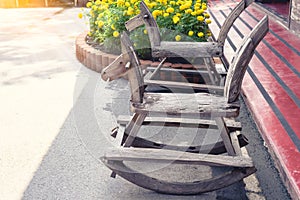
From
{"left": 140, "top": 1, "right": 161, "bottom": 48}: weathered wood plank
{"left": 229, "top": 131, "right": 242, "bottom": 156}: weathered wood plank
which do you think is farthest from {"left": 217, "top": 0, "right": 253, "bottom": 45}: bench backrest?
{"left": 229, "top": 131, "right": 242, "bottom": 156}: weathered wood plank

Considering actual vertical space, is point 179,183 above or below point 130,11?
below

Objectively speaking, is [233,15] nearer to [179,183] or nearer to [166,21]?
[166,21]

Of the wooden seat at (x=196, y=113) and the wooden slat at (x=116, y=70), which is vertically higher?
the wooden slat at (x=116, y=70)

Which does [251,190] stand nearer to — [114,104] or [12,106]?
[114,104]

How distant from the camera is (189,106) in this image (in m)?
2.46

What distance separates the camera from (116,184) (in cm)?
255

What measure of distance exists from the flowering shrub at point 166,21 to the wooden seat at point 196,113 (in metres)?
1.65

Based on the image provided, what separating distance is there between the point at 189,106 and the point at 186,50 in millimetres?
1016

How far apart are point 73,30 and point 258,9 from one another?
2.74 meters

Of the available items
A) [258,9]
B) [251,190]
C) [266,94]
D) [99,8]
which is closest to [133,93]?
[251,190]

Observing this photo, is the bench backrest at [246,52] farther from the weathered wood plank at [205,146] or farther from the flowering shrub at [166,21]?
the flowering shrub at [166,21]

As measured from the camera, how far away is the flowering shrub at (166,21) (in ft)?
13.5

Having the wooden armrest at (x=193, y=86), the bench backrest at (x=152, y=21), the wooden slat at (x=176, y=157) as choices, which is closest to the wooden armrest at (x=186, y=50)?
the bench backrest at (x=152, y=21)

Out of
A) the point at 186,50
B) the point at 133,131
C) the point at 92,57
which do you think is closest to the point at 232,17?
the point at 186,50
